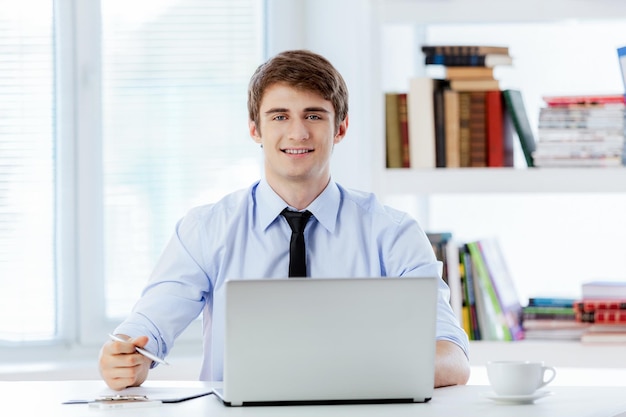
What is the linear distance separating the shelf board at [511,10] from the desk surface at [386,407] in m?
1.50

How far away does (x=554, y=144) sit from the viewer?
3.10 metres

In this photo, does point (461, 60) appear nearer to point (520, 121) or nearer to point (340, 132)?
point (520, 121)

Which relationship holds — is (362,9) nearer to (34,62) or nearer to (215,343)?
(34,62)

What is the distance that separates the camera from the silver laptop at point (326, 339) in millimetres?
1619

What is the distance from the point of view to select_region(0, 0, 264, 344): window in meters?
3.26

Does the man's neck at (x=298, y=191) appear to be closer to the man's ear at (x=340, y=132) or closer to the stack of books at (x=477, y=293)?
the man's ear at (x=340, y=132)

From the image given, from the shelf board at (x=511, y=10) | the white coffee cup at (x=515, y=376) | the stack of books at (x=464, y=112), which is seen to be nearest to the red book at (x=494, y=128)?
the stack of books at (x=464, y=112)

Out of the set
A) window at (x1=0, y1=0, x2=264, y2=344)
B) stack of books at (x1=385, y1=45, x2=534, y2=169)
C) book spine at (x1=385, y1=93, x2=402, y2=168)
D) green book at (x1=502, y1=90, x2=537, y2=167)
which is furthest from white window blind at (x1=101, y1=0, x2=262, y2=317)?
green book at (x1=502, y1=90, x2=537, y2=167)

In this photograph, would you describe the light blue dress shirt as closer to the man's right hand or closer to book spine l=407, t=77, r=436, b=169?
the man's right hand

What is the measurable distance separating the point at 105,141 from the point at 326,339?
1880 mm

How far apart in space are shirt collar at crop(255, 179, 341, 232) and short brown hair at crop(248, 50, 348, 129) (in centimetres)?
17

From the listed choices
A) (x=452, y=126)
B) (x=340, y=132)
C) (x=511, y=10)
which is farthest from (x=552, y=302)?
(x=340, y=132)

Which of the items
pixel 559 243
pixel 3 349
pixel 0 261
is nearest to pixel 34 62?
pixel 0 261

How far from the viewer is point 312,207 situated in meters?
2.36
